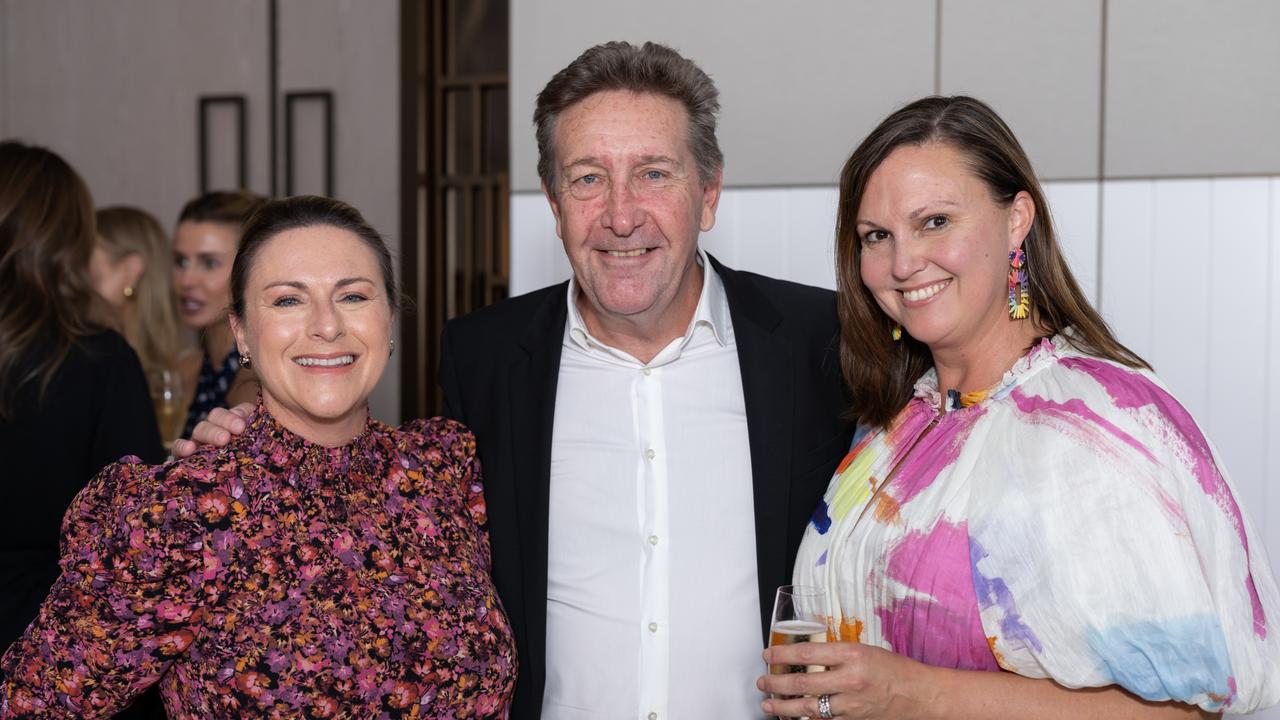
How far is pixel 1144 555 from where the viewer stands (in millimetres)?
1527

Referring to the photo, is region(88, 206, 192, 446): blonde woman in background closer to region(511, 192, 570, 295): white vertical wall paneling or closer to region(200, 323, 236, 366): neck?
region(200, 323, 236, 366): neck

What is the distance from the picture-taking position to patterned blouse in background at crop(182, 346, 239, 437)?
321 cm

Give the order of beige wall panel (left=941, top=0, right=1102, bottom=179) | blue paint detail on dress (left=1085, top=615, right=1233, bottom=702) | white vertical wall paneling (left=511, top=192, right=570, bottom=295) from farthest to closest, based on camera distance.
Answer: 1. white vertical wall paneling (left=511, top=192, right=570, bottom=295)
2. beige wall panel (left=941, top=0, right=1102, bottom=179)
3. blue paint detail on dress (left=1085, top=615, right=1233, bottom=702)

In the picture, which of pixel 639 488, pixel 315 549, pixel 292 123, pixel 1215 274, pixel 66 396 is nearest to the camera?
pixel 315 549

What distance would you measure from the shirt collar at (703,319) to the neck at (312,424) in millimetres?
553

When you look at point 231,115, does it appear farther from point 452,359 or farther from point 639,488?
point 639,488

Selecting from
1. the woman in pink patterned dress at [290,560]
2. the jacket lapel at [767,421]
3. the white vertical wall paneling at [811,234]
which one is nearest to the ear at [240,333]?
the woman in pink patterned dress at [290,560]

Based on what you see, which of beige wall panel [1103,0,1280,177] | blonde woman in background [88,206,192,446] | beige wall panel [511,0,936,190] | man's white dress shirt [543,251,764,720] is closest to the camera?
man's white dress shirt [543,251,764,720]

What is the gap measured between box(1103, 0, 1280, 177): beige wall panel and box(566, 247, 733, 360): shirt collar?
1171mm

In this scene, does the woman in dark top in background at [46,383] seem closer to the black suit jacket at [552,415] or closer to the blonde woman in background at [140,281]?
the black suit jacket at [552,415]

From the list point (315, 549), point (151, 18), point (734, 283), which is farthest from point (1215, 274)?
point (151, 18)

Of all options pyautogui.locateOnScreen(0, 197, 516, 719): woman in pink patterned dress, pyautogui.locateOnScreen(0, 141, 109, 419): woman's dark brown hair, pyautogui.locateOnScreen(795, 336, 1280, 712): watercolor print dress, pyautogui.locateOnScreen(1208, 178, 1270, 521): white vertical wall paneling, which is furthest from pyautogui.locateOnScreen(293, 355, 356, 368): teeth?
pyautogui.locateOnScreen(1208, 178, 1270, 521): white vertical wall paneling

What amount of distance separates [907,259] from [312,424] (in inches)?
39.4

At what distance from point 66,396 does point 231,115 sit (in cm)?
349
